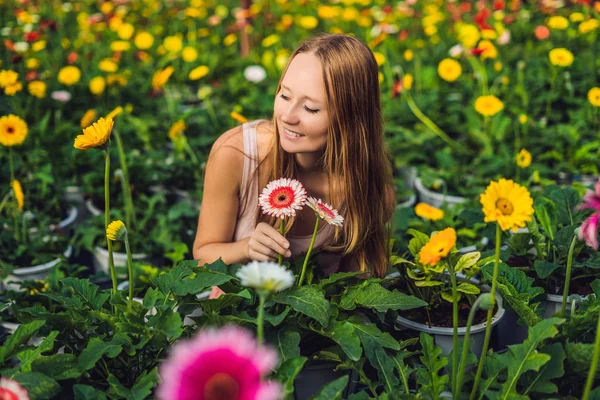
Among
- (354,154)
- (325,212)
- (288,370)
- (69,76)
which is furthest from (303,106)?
(69,76)

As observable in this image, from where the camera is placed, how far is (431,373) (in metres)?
1.35

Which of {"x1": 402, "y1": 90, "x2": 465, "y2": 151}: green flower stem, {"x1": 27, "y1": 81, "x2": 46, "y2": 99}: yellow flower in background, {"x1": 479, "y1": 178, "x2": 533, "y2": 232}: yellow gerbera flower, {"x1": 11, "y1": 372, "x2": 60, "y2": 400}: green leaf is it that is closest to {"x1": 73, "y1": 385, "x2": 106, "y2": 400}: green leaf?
{"x1": 11, "y1": 372, "x2": 60, "y2": 400}: green leaf

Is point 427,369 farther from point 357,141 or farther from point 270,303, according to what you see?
point 357,141

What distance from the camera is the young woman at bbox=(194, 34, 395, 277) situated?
1.60 metres

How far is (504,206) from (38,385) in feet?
2.84

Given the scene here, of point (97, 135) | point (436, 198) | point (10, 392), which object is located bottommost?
point (436, 198)

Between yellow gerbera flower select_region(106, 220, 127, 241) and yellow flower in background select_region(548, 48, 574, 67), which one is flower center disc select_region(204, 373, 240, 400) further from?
yellow flower in background select_region(548, 48, 574, 67)

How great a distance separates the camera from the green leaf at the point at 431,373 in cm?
132

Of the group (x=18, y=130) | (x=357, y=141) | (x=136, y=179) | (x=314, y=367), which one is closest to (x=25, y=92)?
(x=136, y=179)

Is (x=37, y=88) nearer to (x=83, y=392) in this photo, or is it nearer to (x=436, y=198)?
(x=436, y=198)

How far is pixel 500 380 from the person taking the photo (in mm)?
1410

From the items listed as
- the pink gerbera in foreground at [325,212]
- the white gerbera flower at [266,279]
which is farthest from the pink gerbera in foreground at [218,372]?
the pink gerbera in foreground at [325,212]

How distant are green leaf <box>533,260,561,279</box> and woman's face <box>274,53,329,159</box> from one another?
0.65 m

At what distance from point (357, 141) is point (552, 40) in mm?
3407
